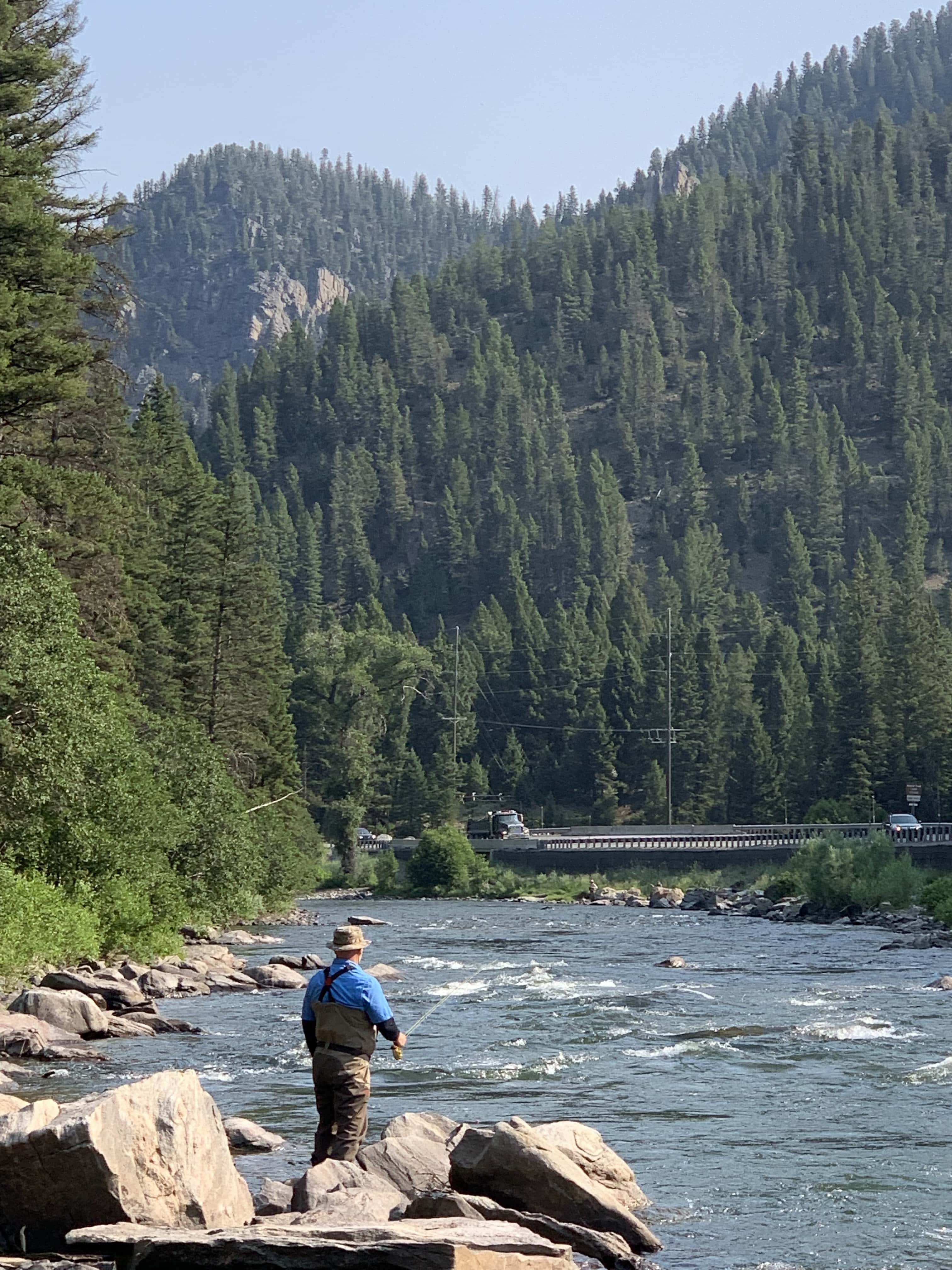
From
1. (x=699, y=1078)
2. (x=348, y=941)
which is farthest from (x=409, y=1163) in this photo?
(x=699, y=1078)

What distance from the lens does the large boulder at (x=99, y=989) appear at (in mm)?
26922

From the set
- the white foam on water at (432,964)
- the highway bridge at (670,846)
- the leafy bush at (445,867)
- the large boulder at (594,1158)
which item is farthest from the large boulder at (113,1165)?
the leafy bush at (445,867)

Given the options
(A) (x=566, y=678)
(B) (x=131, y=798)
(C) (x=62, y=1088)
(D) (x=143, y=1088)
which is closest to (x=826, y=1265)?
(D) (x=143, y=1088)

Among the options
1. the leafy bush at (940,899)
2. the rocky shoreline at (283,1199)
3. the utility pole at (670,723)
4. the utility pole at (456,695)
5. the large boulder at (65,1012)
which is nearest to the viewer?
the rocky shoreline at (283,1199)

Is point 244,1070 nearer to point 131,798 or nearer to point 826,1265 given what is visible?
point 826,1265

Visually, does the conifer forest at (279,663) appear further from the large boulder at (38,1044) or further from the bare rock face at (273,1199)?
the bare rock face at (273,1199)

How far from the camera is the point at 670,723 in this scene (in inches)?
4742

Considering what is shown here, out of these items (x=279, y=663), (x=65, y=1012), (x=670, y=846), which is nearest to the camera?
(x=65, y=1012)

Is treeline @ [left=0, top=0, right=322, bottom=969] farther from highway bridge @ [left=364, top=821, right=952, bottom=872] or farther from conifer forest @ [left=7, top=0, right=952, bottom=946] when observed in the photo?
highway bridge @ [left=364, top=821, right=952, bottom=872]

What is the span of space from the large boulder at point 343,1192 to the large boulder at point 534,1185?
59cm

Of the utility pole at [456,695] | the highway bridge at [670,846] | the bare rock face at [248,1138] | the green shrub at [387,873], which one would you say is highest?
the utility pole at [456,695]

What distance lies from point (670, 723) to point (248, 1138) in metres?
106

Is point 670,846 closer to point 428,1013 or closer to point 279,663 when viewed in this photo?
point 279,663

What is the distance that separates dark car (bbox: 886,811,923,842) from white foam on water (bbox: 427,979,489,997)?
4399 centimetres
